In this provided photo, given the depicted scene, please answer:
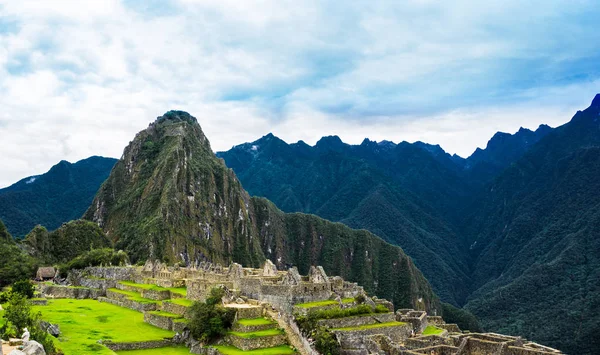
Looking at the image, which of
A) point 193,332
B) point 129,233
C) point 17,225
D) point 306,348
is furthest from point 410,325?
point 17,225

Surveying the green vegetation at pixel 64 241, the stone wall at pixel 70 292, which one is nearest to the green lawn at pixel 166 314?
the stone wall at pixel 70 292

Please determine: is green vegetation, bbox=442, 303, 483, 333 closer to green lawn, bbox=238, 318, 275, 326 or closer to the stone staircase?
green lawn, bbox=238, 318, 275, 326

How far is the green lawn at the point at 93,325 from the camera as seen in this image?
29.1 meters

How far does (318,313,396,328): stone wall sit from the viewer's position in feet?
104

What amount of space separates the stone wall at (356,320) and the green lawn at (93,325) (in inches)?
422

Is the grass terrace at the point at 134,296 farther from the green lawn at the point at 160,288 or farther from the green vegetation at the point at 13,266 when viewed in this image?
the green vegetation at the point at 13,266

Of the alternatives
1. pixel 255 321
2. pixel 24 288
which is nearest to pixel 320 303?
pixel 255 321

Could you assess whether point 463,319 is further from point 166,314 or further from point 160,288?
point 166,314

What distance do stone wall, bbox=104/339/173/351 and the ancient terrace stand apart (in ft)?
0.19

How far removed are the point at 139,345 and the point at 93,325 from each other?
5.08m

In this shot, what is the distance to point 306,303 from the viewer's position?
113 feet

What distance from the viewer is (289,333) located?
3130 cm

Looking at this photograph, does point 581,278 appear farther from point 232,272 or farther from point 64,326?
point 64,326

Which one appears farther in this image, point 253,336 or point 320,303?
point 320,303
